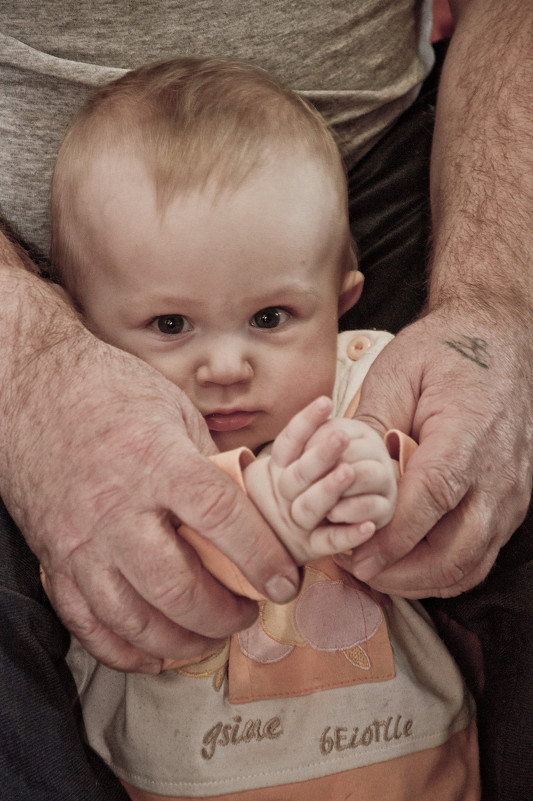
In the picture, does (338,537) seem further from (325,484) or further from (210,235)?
(210,235)

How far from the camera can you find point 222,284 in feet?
3.24

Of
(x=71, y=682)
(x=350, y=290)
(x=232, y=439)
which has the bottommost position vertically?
(x=71, y=682)

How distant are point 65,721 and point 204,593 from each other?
0.27 metres

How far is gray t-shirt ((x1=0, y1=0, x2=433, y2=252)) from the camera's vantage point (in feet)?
4.03

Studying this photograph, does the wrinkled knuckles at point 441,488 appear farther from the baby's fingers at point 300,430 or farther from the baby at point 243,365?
the baby's fingers at point 300,430

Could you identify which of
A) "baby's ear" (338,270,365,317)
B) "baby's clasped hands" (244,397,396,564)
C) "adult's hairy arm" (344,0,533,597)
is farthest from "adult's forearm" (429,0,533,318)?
"baby's clasped hands" (244,397,396,564)

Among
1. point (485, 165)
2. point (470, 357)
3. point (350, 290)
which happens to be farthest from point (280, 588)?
point (485, 165)

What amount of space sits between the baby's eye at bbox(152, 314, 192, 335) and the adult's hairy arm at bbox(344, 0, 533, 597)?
0.29 metres

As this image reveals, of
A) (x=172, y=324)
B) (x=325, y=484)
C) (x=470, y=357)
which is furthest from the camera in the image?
(x=172, y=324)

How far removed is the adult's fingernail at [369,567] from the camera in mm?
760

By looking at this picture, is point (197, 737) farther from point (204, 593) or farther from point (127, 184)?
point (127, 184)

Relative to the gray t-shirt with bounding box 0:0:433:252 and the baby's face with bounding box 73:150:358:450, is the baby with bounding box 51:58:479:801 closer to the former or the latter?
the baby's face with bounding box 73:150:358:450

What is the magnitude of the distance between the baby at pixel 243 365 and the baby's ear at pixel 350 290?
95 millimetres

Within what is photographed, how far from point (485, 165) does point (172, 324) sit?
0.67m
